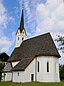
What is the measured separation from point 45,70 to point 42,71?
0.61m

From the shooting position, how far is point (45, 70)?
1351 inches

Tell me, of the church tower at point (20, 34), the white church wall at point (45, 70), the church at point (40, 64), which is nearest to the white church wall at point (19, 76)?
the church at point (40, 64)

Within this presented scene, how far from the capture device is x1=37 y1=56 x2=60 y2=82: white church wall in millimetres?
33906

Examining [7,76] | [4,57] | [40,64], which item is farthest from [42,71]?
[4,57]

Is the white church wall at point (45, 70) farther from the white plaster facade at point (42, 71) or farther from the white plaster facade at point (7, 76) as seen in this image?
the white plaster facade at point (7, 76)

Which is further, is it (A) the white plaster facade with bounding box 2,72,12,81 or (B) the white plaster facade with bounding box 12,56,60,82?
(A) the white plaster facade with bounding box 2,72,12,81

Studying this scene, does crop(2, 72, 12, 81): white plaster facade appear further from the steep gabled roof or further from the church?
the steep gabled roof

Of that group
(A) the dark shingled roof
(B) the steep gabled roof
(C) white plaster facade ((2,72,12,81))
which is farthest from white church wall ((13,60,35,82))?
(A) the dark shingled roof

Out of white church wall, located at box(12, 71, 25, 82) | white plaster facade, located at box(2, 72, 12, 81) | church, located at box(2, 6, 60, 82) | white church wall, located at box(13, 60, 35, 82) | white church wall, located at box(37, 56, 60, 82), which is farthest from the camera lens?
white plaster facade, located at box(2, 72, 12, 81)

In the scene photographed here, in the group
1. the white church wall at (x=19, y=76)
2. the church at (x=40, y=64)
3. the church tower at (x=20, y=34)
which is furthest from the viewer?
the church tower at (x=20, y=34)

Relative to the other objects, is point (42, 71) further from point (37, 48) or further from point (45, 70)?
point (37, 48)

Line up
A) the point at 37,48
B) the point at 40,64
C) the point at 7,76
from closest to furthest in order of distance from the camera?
1. the point at 40,64
2. the point at 37,48
3. the point at 7,76

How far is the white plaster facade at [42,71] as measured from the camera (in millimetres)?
33969

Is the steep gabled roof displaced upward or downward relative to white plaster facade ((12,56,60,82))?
upward
